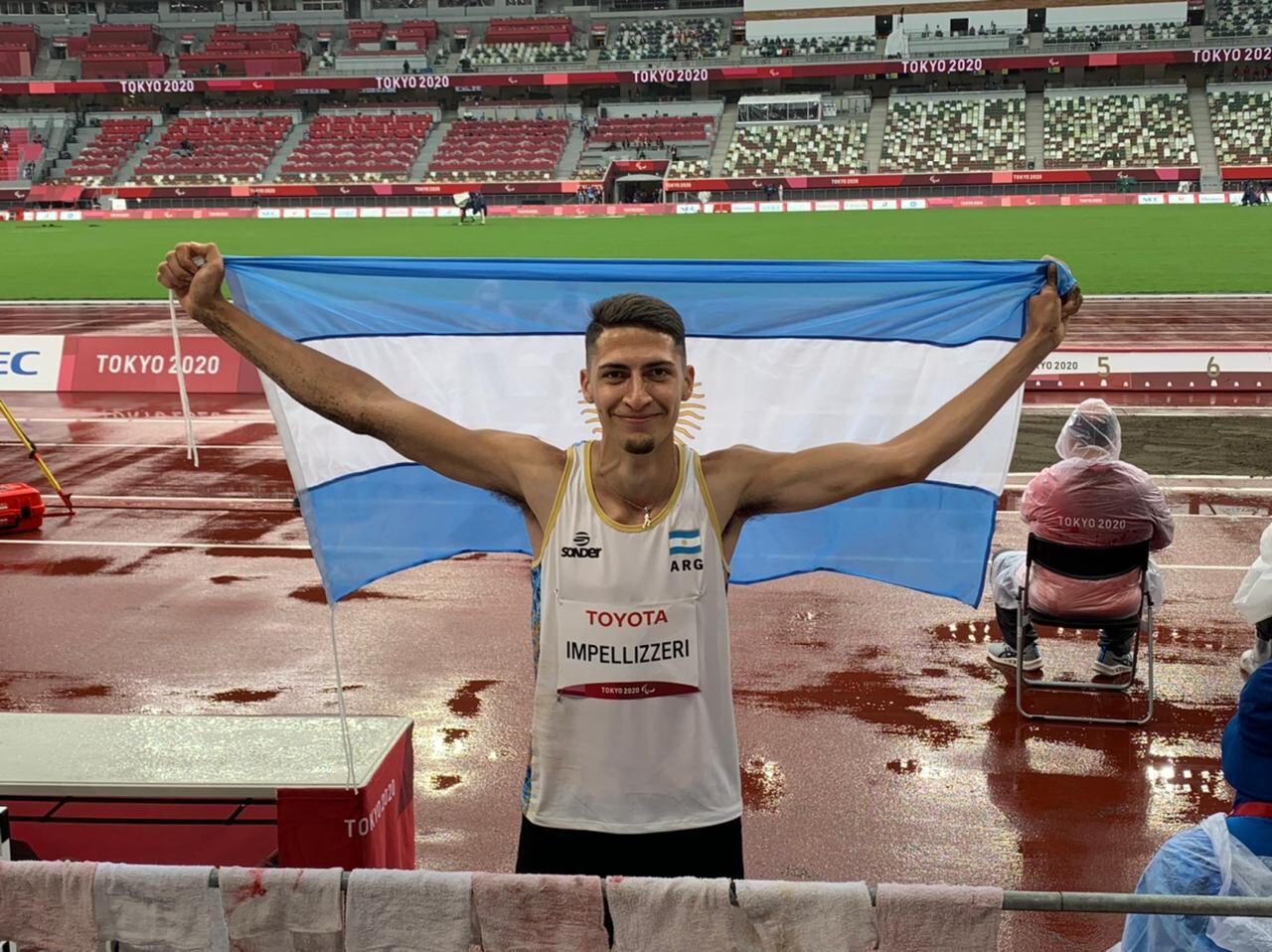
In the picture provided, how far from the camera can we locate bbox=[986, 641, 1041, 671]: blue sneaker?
726 centimetres

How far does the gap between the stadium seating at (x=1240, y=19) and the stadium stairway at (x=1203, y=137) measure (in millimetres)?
2947

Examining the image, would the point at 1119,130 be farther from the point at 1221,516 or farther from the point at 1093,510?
the point at 1093,510

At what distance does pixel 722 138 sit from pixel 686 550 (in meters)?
67.6

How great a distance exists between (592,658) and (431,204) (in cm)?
6136

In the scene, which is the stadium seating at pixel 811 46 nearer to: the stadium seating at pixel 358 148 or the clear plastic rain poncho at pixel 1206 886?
the stadium seating at pixel 358 148

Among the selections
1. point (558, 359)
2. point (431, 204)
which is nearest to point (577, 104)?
point (431, 204)

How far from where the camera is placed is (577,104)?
2874 inches

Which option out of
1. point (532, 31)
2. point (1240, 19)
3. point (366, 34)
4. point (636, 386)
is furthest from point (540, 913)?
point (366, 34)

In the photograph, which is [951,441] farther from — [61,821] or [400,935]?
[61,821]

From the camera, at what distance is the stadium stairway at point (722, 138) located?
2557 inches

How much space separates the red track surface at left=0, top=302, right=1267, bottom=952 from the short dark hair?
2768 mm

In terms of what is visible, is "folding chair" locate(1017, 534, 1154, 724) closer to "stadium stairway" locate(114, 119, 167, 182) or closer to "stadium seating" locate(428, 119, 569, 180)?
"stadium seating" locate(428, 119, 569, 180)

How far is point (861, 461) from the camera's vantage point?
3.21m

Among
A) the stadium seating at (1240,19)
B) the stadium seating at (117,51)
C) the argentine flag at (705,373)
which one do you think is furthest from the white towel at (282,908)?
the stadium seating at (117,51)
